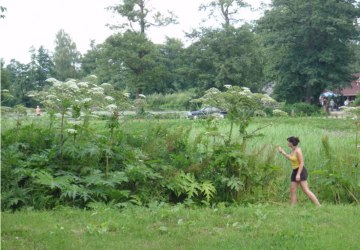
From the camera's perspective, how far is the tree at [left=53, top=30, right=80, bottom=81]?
68.2 meters

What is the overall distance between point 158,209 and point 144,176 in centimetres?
105

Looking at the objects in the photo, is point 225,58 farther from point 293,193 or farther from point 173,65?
point 293,193

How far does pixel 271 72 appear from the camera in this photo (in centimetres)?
4638

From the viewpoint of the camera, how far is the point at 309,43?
45.4 m

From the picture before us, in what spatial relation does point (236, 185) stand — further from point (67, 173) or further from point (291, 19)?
point (291, 19)

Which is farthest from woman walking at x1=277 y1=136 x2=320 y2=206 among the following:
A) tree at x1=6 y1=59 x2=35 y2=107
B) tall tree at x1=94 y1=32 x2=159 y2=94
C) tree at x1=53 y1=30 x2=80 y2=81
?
tree at x1=53 y1=30 x2=80 y2=81

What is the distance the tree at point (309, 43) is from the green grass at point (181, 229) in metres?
38.1

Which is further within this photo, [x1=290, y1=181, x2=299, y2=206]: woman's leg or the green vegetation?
[x1=290, y1=181, x2=299, y2=206]: woman's leg

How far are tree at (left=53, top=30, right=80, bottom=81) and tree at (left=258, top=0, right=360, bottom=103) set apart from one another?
32245mm

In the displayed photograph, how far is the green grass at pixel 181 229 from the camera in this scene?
206 inches

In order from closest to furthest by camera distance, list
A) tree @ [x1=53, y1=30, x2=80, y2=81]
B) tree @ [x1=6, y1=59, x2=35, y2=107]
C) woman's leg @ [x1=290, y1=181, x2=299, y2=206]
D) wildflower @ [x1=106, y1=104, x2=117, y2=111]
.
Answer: wildflower @ [x1=106, y1=104, x2=117, y2=111], woman's leg @ [x1=290, y1=181, x2=299, y2=206], tree @ [x1=6, y1=59, x2=35, y2=107], tree @ [x1=53, y1=30, x2=80, y2=81]

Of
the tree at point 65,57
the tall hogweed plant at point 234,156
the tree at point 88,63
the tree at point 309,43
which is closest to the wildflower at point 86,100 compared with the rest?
the tall hogweed plant at point 234,156

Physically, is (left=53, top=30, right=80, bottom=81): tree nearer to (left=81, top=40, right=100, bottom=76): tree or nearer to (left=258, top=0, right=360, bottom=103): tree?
(left=81, top=40, right=100, bottom=76): tree

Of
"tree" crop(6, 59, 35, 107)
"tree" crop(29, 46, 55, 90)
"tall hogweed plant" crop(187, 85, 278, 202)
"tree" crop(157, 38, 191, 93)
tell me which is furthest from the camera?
"tree" crop(29, 46, 55, 90)
